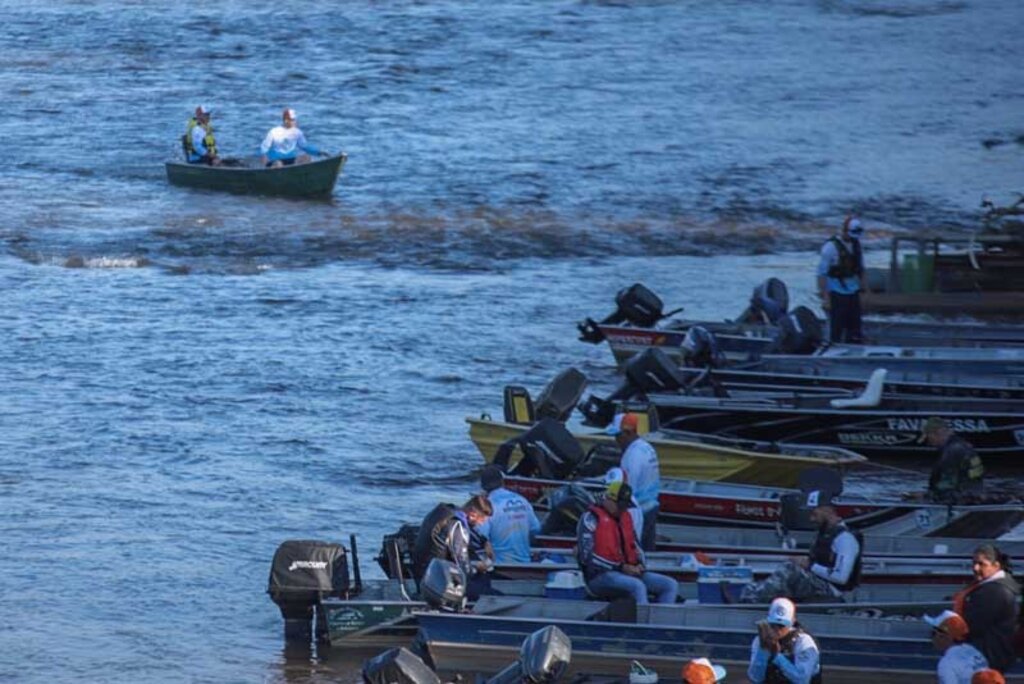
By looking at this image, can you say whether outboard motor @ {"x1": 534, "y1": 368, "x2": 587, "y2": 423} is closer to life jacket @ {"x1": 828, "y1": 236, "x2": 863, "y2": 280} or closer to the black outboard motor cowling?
life jacket @ {"x1": 828, "y1": 236, "x2": 863, "y2": 280}

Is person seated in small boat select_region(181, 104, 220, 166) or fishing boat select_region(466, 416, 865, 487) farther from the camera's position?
person seated in small boat select_region(181, 104, 220, 166)

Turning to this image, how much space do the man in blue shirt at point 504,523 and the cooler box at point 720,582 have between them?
139 centimetres

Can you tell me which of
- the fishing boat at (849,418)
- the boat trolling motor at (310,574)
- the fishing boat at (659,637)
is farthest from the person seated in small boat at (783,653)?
the fishing boat at (849,418)

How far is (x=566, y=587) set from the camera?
50.4 feet

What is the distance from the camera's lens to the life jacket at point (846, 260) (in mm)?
22594

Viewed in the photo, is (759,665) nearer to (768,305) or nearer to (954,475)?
(954,475)

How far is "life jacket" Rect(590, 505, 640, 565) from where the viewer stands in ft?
48.8

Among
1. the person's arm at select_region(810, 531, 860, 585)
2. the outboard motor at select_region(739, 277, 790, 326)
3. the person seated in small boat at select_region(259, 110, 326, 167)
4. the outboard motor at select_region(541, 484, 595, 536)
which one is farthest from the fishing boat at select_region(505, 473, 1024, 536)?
the person seated in small boat at select_region(259, 110, 326, 167)

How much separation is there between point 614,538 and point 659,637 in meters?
0.76

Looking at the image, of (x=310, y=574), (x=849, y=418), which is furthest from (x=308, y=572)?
(x=849, y=418)

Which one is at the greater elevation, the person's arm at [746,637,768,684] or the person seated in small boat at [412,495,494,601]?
the person's arm at [746,637,768,684]

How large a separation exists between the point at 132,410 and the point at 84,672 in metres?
7.71

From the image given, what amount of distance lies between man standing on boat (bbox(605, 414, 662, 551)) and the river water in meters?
2.65

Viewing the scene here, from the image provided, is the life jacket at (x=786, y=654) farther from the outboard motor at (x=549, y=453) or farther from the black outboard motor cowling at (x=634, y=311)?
the black outboard motor cowling at (x=634, y=311)
